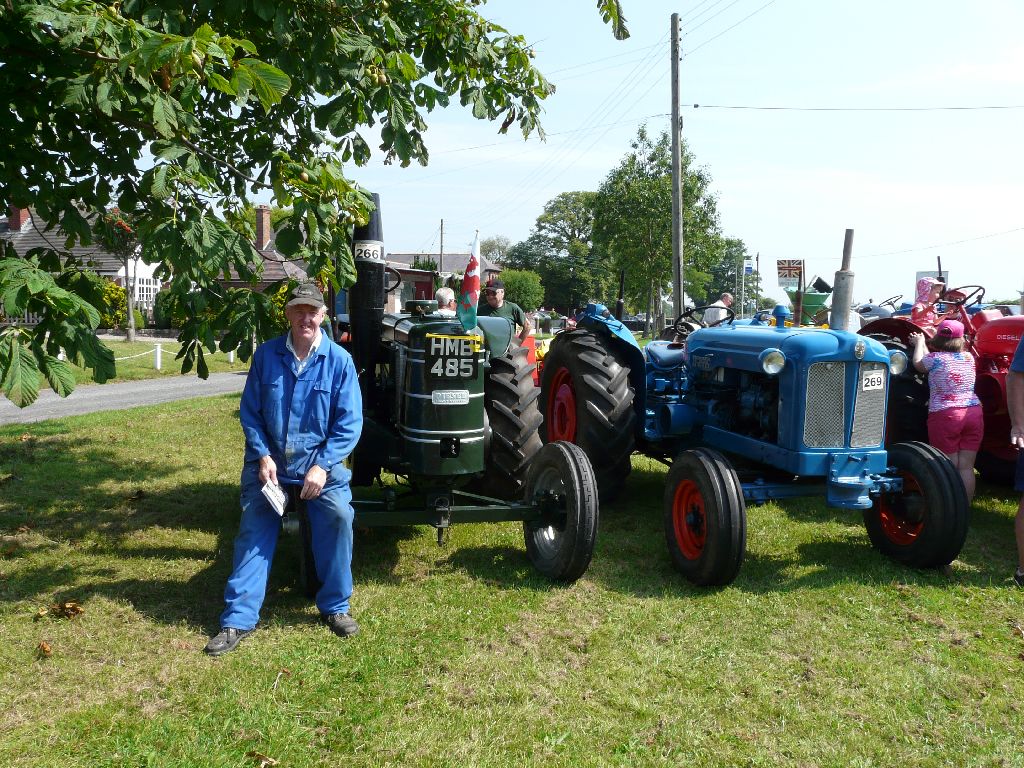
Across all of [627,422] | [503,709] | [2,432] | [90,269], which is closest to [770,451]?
[627,422]

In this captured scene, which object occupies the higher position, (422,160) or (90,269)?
(422,160)

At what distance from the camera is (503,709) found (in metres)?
3.19

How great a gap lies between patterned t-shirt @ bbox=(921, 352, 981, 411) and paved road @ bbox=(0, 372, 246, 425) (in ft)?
28.8

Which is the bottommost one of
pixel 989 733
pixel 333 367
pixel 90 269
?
pixel 989 733

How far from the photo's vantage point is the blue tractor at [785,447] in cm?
461

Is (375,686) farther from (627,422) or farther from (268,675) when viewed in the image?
(627,422)

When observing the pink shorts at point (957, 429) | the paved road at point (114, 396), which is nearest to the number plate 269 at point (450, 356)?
the pink shorts at point (957, 429)

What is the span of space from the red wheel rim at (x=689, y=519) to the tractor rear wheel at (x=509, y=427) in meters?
0.90

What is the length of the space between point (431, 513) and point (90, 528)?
256 cm

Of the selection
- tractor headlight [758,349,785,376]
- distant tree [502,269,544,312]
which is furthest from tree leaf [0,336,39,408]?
distant tree [502,269,544,312]

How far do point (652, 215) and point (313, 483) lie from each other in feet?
87.2

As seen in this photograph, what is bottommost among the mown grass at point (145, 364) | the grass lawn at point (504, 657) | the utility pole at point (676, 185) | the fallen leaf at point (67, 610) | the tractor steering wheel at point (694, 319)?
the grass lawn at point (504, 657)

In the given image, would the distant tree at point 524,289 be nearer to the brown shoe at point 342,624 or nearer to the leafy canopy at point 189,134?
the leafy canopy at point 189,134

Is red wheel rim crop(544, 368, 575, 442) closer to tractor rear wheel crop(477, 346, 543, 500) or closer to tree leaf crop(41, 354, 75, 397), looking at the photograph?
tractor rear wheel crop(477, 346, 543, 500)
